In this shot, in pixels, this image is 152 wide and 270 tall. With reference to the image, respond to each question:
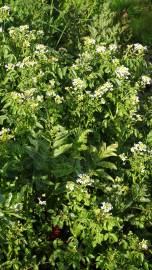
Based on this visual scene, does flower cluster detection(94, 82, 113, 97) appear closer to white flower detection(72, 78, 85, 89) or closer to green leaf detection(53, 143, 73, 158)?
white flower detection(72, 78, 85, 89)

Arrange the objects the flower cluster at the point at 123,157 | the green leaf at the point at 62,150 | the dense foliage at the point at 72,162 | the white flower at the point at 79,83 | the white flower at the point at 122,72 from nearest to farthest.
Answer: the dense foliage at the point at 72,162, the green leaf at the point at 62,150, the flower cluster at the point at 123,157, the white flower at the point at 79,83, the white flower at the point at 122,72

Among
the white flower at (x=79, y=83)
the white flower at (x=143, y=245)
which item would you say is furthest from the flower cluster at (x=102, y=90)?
the white flower at (x=143, y=245)

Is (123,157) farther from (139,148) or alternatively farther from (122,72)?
(122,72)

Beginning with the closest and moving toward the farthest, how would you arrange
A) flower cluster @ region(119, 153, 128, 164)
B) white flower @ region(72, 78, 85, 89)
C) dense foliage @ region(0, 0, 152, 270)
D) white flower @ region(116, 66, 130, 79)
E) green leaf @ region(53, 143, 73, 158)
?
dense foliage @ region(0, 0, 152, 270), green leaf @ region(53, 143, 73, 158), flower cluster @ region(119, 153, 128, 164), white flower @ region(72, 78, 85, 89), white flower @ region(116, 66, 130, 79)

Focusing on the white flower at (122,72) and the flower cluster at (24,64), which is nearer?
the flower cluster at (24,64)

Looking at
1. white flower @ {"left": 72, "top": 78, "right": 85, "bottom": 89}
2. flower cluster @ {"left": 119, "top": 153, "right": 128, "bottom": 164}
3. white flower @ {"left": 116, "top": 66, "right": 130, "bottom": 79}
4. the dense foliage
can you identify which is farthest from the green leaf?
white flower @ {"left": 116, "top": 66, "right": 130, "bottom": 79}

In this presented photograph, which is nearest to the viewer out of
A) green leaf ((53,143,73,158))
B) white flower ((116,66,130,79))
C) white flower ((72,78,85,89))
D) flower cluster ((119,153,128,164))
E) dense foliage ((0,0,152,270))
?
dense foliage ((0,0,152,270))

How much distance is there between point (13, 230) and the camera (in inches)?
137

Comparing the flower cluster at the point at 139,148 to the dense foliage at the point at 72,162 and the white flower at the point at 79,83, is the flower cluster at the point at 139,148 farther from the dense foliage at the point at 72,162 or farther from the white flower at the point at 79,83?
the white flower at the point at 79,83

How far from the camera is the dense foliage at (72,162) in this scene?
3633 mm

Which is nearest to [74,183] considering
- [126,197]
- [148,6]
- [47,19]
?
[126,197]

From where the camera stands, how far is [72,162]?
4.05 metres

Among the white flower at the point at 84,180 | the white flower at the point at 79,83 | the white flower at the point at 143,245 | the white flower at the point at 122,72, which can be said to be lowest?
the white flower at the point at 143,245

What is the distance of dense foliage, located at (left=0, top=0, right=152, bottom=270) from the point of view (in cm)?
363
